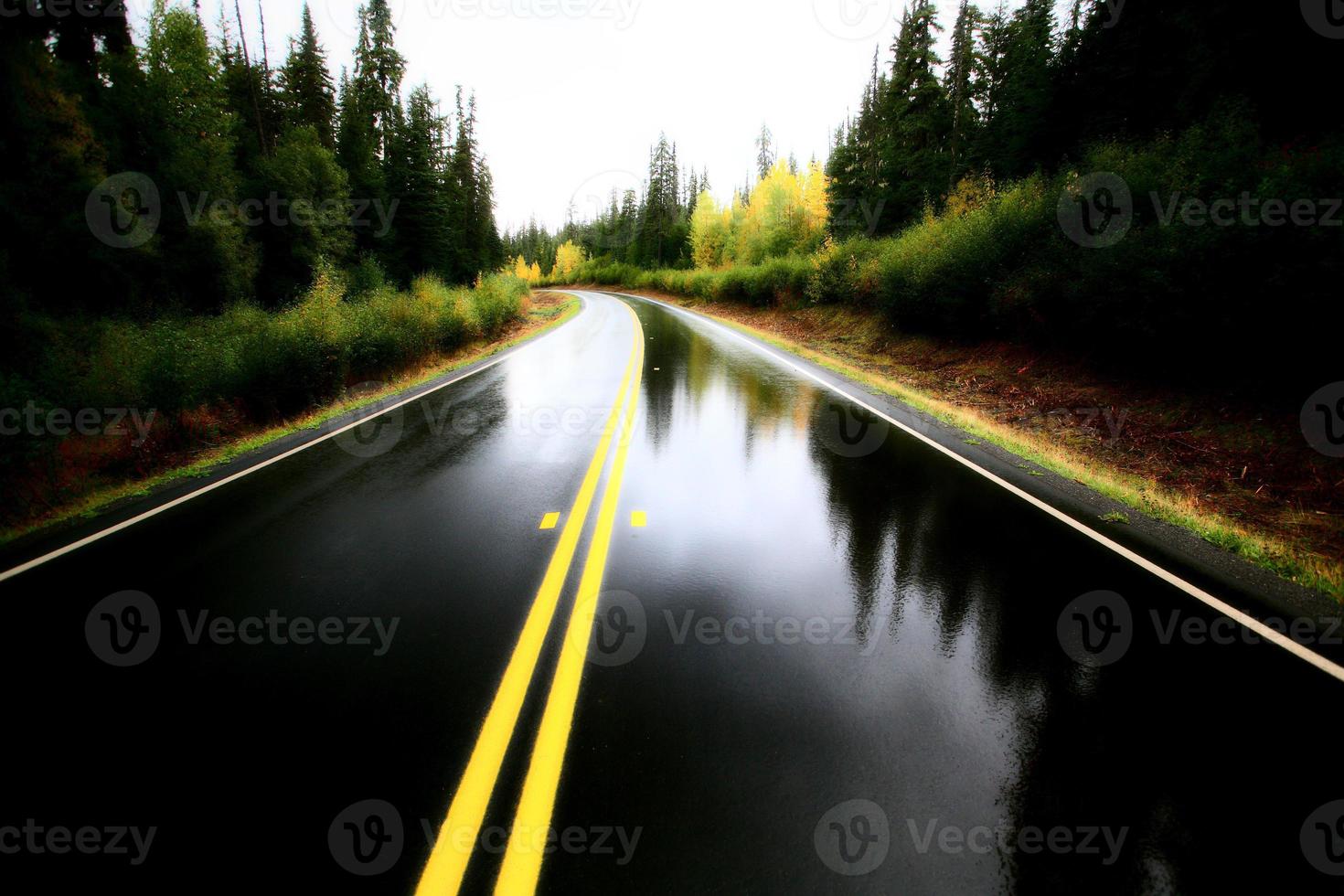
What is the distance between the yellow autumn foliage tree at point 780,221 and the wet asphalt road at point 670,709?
33.7m

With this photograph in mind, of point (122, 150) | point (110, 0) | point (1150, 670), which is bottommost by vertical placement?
point (1150, 670)

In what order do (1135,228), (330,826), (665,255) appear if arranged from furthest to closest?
(665,255) < (1135,228) < (330,826)

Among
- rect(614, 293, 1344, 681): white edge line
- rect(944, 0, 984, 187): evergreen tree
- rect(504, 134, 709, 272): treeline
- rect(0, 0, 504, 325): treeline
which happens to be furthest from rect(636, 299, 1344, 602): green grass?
rect(504, 134, 709, 272): treeline

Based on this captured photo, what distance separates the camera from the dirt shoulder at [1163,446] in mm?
5309

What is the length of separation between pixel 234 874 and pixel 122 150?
30831mm

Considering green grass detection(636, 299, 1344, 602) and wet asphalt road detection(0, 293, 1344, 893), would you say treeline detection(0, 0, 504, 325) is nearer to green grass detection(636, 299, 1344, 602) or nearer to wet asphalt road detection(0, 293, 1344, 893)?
wet asphalt road detection(0, 293, 1344, 893)

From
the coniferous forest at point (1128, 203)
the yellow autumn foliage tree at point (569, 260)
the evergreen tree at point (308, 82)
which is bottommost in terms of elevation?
the coniferous forest at point (1128, 203)

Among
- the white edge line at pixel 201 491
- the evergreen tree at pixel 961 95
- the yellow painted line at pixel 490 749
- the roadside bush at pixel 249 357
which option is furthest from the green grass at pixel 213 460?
the evergreen tree at pixel 961 95

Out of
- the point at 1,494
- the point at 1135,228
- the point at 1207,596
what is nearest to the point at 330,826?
the point at 1207,596

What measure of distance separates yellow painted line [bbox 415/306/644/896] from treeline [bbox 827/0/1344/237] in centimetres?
Answer: 1146

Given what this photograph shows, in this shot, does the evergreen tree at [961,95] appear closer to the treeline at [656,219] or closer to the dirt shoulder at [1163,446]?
the dirt shoulder at [1163,446]

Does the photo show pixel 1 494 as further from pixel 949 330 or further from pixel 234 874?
pixel 949 330

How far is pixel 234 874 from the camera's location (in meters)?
1.91

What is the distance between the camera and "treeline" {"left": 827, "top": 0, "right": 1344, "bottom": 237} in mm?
10359
